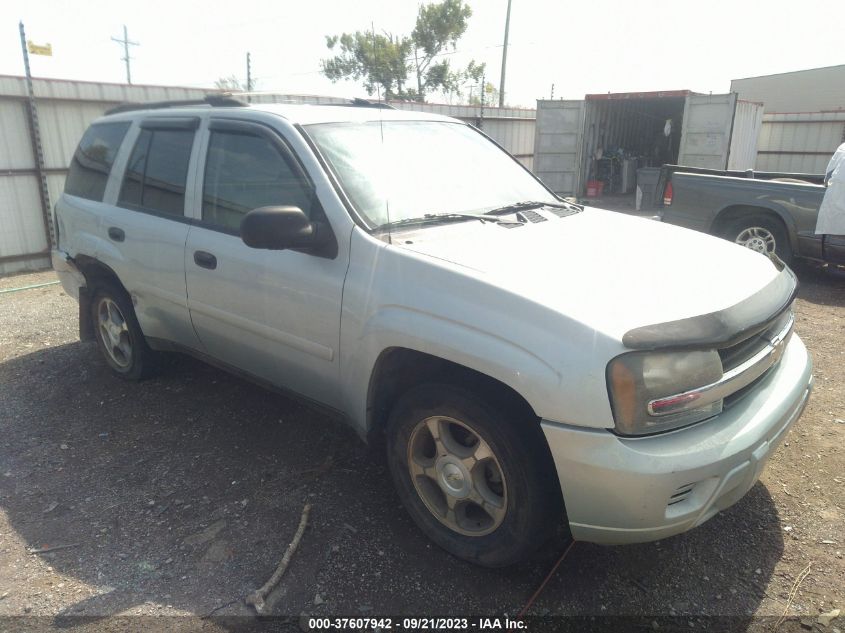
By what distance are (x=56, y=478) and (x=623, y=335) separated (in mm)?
3101

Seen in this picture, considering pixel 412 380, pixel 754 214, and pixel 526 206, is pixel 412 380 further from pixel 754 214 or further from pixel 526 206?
pixel 754 214

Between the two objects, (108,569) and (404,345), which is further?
(108,569)

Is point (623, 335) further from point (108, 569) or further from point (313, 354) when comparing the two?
point (108, 569)

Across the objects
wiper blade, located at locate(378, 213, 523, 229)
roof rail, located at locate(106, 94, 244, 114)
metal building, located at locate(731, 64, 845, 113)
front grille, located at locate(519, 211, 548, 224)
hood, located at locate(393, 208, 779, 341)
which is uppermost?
metal building, located at locate(731, 64, 845, 113)

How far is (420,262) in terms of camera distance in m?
2.59

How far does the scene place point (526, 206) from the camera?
11.5 ft

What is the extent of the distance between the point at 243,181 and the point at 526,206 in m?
1.52

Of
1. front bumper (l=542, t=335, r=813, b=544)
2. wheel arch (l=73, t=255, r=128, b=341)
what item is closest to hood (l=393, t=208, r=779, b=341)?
front bumper (l=542, t=335, r=813, b=544)

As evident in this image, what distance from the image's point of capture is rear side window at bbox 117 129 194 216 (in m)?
3.74

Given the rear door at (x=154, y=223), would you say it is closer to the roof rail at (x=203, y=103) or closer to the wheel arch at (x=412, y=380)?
the roof rail at (x=203, y=103)

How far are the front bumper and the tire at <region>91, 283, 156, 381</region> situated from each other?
3.19 m

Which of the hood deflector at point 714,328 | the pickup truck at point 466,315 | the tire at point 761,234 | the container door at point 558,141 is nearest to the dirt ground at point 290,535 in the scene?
the pickup truck at point 466,315

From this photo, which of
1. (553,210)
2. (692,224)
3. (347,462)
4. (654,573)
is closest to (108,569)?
(347,462)

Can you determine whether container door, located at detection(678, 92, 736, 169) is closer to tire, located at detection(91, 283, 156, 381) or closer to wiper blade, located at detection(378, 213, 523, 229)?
wiper blade, located at detection(378, 213, 523, 229)
